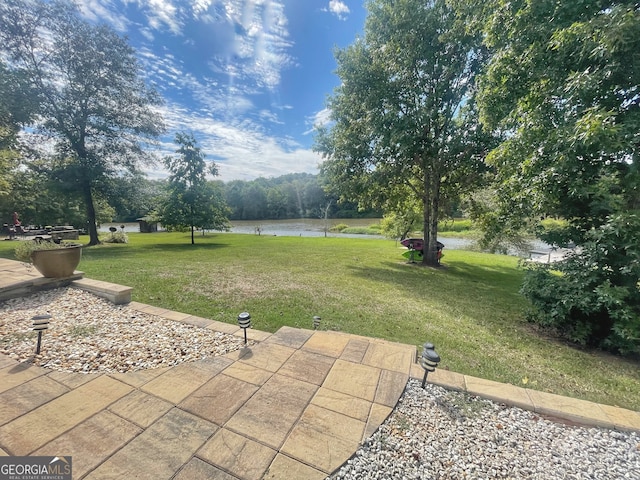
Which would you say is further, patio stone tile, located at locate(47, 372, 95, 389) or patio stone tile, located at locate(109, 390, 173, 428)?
patio stone tile, located at locate(47, 372, 95, 389)

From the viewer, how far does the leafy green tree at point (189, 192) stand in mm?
13688

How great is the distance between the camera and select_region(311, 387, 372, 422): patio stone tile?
5.86 feet

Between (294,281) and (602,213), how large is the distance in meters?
5.41

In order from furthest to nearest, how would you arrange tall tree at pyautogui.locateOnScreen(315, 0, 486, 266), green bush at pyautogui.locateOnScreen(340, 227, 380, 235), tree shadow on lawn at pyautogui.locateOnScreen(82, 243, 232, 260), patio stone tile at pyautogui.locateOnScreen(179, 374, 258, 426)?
green bush at pyautogui.locateOnScreen(340, 227, 380, 235), tree shadow on lawn at pyautogui.locateOnScreen(82, 243, 232, 260), tall tree at pyautogui.locateOnScreen(315, 0, 486, 266), patio stone tile at pyautogui.locateOnScreen(179, 374, 258, 426)

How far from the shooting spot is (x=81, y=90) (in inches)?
443

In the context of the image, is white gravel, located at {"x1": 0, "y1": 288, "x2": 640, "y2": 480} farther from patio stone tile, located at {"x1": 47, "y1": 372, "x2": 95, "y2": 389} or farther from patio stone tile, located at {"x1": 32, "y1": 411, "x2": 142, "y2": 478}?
patio stone tile, located at {"x1": 32, "y1": 411, "x2": 142, "y2": 478}

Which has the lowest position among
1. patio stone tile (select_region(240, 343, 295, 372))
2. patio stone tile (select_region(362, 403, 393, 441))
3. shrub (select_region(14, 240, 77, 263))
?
patio stone tile (select_region(362, 403, 393, 441))

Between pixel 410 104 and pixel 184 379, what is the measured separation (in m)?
9.07

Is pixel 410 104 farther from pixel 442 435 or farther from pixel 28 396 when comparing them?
pixel 28 396

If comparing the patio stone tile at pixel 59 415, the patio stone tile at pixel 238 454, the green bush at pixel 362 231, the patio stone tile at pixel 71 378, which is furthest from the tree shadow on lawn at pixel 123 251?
the green bush at pixel 362 231

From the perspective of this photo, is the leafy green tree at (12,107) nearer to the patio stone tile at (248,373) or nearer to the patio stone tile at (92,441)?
the patio stone tile at (92,441)

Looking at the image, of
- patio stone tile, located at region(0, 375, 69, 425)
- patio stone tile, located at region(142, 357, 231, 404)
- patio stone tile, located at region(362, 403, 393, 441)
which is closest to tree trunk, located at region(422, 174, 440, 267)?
patio stone tile, located at region(362, 403, 393, 441)

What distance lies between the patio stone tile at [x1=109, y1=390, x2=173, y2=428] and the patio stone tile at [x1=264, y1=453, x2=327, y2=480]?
35.3 inches

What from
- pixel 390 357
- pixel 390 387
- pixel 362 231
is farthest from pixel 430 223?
pixel 362 231
